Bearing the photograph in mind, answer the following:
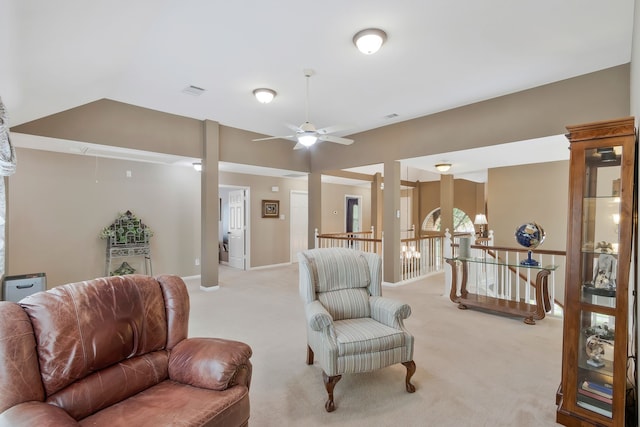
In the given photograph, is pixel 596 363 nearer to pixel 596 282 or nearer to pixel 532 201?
pixel 596 282

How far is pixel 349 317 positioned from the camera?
8.64ft

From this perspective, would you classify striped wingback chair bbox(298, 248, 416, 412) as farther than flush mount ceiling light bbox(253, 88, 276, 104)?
No

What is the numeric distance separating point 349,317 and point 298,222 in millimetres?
5883

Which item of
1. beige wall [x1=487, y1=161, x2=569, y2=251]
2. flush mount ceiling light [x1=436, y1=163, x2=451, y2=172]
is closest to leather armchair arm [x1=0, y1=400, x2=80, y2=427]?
flush mount ceiling light [x1=436, y1=163, x2=451, y2=172]

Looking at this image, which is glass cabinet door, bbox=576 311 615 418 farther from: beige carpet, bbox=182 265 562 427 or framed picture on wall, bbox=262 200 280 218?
framed picture on wall, bbox=262 200 280 218

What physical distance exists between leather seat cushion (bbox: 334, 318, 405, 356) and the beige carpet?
378 mm

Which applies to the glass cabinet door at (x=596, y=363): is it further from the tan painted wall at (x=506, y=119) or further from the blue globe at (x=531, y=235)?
the tan painted wall at (x=506, y=119)

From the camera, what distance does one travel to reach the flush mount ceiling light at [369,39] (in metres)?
2.72

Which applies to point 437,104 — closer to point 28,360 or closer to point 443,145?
point 443,145

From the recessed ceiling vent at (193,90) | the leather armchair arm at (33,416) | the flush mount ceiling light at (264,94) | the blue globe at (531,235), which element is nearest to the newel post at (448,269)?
the blue globe at (531,235)

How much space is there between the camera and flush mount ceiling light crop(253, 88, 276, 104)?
3.97m

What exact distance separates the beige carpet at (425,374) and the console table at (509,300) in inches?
4.6

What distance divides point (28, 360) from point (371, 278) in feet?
7.52

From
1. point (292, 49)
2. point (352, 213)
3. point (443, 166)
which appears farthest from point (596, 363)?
point (352, 213)
